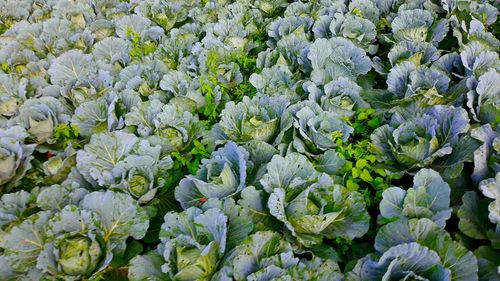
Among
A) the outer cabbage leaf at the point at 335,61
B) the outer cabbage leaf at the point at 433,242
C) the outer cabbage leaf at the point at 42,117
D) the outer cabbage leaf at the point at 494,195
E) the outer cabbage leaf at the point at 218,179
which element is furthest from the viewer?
the outer cabbage leaf at the point at 335,61

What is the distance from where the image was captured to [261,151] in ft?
7.36

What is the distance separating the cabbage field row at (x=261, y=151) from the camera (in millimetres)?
1770

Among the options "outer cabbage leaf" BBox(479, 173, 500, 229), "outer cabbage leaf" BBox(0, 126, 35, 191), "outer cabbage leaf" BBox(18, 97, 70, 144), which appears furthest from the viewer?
"outer cabbage leaf" BBox(18, 97, 70, 144)

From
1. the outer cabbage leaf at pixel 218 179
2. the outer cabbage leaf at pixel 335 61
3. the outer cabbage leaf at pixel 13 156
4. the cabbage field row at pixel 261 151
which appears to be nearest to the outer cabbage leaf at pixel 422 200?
the cabbage field row at pixel 261 151

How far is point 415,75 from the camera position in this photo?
8.12 ft

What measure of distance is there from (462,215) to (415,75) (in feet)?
3.06

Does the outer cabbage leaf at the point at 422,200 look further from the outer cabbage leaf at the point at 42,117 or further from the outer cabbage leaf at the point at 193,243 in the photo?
the outer cabbage leaf at the point at 42,117

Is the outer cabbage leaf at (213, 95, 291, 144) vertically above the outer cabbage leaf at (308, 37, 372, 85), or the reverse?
the outer cabbage leaf at (308, 37, 372, 85)

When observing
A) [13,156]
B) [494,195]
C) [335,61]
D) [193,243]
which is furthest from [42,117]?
[494,195]

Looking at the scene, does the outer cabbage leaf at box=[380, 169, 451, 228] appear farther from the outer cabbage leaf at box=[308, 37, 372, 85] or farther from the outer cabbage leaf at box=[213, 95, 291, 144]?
the outer cabbage leaf at box=[308, 37, 372, 85]

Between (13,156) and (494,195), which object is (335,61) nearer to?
(494,195)

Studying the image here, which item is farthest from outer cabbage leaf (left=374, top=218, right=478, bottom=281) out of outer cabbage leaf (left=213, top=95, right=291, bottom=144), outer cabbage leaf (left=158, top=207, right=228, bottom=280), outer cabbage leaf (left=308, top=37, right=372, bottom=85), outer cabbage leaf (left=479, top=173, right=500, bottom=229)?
outer cabbage leaf (left=308, top=37, right=372, bottom=85)

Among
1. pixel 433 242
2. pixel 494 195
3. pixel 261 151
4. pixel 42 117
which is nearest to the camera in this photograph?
pixel 433 242

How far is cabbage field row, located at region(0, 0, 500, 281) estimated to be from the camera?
5.81 ft
